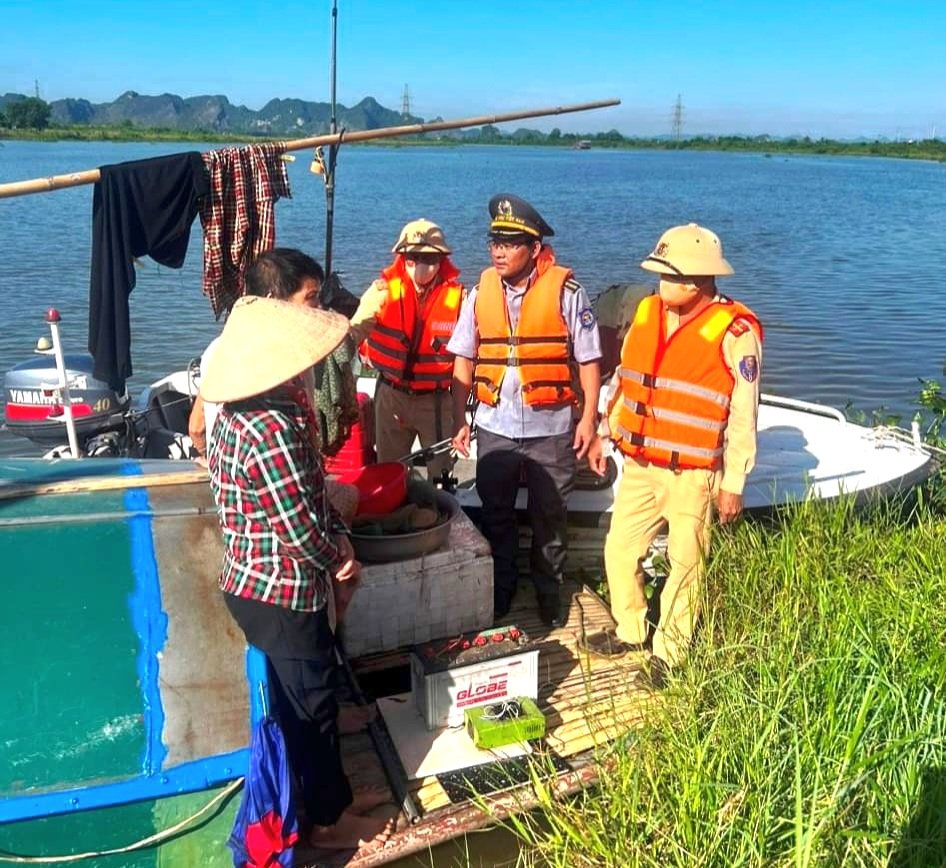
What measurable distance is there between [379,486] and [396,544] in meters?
0.32

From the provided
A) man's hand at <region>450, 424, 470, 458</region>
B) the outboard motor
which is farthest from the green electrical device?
the outboard motor

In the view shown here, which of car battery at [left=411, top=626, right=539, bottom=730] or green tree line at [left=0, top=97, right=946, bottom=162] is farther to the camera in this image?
green tree line at [left=0, top=97, right=946, bottom=162]

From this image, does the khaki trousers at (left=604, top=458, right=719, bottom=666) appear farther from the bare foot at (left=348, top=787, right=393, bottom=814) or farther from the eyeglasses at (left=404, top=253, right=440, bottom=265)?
the eyeglasses at (left=404, top=253, right=440, bottom=265)

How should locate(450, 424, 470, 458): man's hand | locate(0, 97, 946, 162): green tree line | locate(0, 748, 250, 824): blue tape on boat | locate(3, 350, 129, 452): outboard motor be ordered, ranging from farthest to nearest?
locate(0, 97, 946, 162): green tree line < locate(3, 350, 129, 452): outboard motor < locate(450, 424, 470, 458): man's hand < locate(0, 748, 250, 824): blue tape on boat

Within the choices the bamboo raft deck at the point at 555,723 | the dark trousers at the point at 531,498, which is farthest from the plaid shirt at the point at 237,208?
the bamboo raft deck at the point at 555,723

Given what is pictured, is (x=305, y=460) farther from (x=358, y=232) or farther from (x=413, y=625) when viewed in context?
(x=358, y=232)

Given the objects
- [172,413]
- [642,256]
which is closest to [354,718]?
[172,413]

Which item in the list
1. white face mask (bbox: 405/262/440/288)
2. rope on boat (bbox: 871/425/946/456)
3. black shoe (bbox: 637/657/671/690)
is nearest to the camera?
black shoe (bbox: 637/657/671/690)

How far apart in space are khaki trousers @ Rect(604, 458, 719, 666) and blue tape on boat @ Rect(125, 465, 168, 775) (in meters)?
1.87

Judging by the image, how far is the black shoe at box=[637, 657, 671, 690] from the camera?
3303mm

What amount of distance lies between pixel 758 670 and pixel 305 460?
5.64ft

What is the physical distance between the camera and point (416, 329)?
14.3 ft

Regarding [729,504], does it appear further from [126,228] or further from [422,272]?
[126,228]

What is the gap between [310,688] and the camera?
8.19 feet
